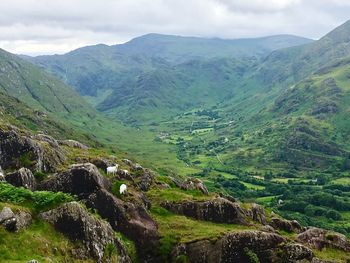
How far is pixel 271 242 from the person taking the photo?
199ft

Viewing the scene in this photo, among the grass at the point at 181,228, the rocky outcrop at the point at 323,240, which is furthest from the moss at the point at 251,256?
the rocky outcrop at the point at 323,240

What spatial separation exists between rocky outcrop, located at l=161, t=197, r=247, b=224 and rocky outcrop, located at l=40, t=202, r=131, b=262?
1806 centimetres

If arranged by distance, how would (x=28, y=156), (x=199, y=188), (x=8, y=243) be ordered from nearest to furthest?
(x=8, y=243) < (x=28, y=156) < (x=199, y=188)

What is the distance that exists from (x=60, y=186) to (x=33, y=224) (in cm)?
1363

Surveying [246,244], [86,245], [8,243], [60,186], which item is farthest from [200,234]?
[8,243]

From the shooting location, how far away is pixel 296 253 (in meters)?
59.6

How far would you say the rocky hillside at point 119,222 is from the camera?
52500 millimetres

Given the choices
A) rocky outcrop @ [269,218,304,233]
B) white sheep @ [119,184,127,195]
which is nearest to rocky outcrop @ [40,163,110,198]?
white sheep @ [119,184,127,195]

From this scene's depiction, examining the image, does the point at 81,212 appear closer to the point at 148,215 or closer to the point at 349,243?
the point at 148,215

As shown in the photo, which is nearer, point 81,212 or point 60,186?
point 81,212

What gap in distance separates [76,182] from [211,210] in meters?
20.1

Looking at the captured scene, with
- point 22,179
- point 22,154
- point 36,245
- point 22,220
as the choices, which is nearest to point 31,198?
point 22,220

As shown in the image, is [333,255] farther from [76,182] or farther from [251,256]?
[76,182]

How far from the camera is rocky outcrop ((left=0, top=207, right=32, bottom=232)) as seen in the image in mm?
49062
